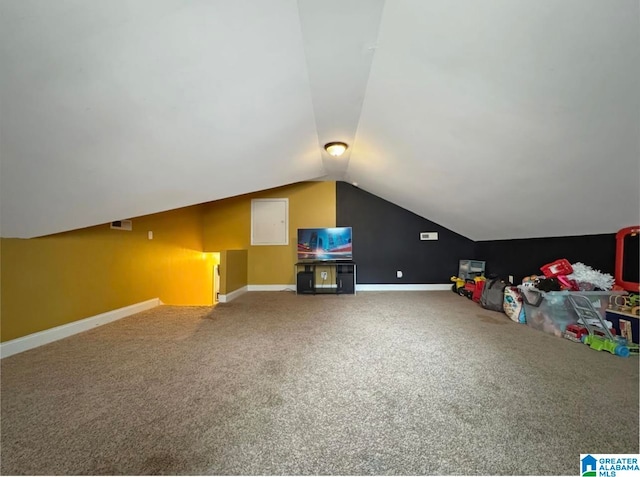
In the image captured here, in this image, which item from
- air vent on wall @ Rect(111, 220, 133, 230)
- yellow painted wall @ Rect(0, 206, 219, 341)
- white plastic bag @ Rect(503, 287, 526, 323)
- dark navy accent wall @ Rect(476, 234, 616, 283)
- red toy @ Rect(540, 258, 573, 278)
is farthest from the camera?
air vent on wall @ Rect(111, 220, 133, 230)

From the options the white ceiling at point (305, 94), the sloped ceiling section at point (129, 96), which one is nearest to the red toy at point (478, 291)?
the white ceiling at point (305, 94)

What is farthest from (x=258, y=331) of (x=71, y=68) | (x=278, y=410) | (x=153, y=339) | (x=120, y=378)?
(x=71, y=68)

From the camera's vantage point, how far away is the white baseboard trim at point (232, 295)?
433 centimetres

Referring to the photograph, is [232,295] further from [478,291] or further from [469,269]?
[469,269]

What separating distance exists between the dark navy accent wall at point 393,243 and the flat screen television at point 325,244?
298mm

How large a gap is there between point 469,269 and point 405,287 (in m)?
1.30

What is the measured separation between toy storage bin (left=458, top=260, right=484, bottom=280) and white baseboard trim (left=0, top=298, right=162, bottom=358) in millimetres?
5742

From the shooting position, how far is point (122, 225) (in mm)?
3352

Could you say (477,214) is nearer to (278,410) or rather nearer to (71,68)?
(278,410)

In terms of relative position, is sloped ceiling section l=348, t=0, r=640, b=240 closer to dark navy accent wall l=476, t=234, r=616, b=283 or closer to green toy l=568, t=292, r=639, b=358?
dark navy accent wall l=476, t=234, r=616, b=283

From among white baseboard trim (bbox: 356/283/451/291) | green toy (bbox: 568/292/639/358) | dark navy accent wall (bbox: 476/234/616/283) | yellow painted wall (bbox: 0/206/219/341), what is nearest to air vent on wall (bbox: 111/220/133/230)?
yellow painted wall (bbox: 0/206/219/341)

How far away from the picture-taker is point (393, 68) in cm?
184

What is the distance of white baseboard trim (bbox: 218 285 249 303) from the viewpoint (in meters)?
4.33

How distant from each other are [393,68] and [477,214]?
2899 mm
